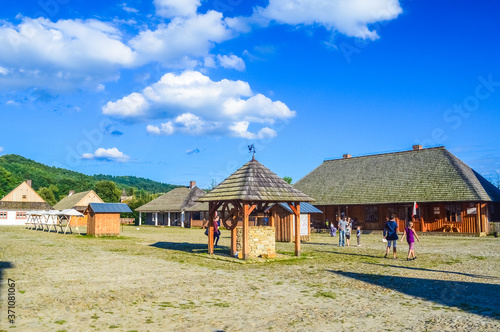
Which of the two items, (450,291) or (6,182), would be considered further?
(6,182)

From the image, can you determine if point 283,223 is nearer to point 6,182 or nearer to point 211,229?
point 211,229

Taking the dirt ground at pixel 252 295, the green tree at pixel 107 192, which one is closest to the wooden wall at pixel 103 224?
the dirt ground at pixel 252 295

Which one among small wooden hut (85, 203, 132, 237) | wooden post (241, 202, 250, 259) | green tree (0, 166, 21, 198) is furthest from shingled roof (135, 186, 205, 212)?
green tree (0, 166, 21, 198)

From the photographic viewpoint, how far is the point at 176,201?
59.8 metres

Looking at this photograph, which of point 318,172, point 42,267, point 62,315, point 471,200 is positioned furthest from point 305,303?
point 318,172

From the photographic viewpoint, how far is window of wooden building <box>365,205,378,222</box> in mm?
37709

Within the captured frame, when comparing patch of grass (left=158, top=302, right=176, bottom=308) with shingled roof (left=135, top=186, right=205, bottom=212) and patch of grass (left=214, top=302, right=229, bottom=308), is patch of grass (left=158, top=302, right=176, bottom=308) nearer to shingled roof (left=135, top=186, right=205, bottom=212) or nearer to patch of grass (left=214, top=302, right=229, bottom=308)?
patch of grass (left=214, top=302, right=229, bottom=308)

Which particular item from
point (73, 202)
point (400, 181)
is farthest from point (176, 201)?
point (400, 181)

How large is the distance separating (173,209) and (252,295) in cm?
4955

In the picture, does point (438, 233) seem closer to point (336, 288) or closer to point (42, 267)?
point (336, 288)

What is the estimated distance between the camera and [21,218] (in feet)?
224

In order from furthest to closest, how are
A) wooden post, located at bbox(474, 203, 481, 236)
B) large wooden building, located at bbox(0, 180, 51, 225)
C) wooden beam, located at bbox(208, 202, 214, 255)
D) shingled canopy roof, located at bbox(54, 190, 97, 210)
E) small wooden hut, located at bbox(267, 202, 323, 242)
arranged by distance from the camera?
shingled canopy roof, located at bbox(54, 190, 97, 210)
large wooden building, located at bbox(0, 180, 51, 225)
wooden post, located at bbox(474, 203, 481, 236)
small wooden hut, located at bbox(267, 202, 323, 242)
wooden beam, located at bbox(208, 202, 214, 255)

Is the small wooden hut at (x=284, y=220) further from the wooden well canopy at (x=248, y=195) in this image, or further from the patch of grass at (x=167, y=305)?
the patch of grass at (x=167, y=305)

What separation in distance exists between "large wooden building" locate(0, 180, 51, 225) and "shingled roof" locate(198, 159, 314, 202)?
6168 centimetres
